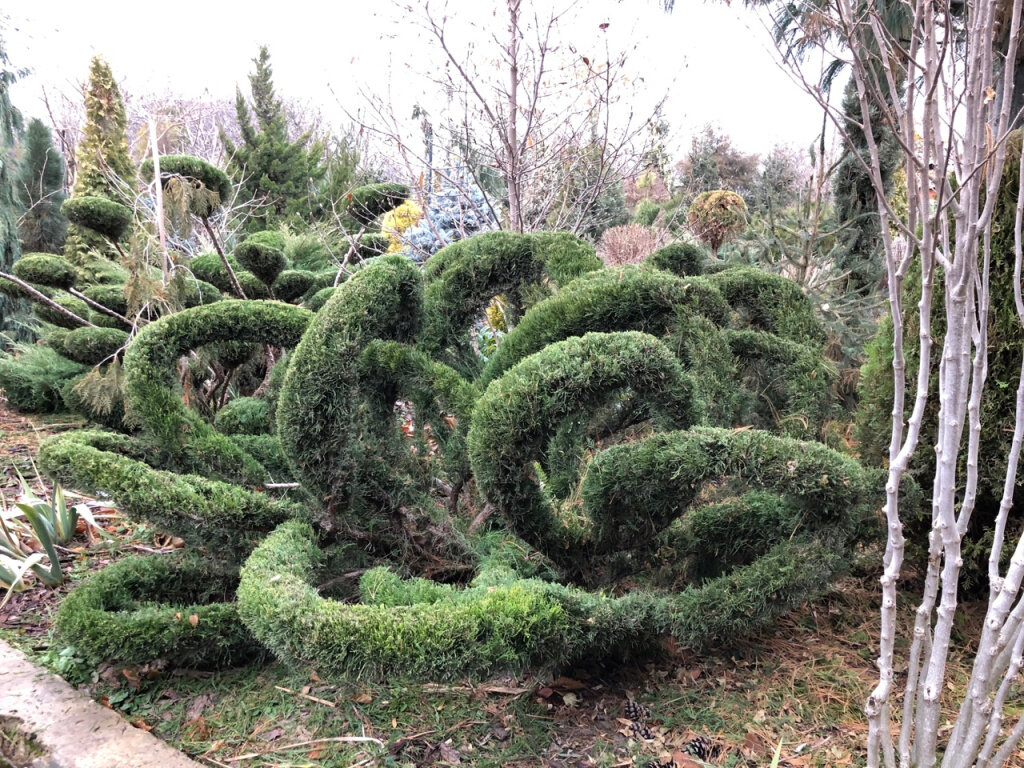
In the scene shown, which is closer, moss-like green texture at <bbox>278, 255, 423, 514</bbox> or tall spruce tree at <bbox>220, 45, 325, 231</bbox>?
moss-like green texture at <bbox>278, 255, 423, 514</bbox>

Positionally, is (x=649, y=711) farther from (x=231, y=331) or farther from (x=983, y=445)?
(x=231, y=331)

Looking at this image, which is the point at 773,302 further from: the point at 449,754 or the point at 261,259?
the point at 261,259

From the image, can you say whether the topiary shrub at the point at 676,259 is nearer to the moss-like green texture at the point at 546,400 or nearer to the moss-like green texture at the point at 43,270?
the moss-like green texture at the point at 546,400

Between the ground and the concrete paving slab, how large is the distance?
0.18ft

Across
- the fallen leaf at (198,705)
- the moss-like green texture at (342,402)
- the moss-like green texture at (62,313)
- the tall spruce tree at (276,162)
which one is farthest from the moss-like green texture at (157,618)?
the tall spruce tree at (276,162)

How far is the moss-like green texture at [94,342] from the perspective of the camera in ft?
13.8

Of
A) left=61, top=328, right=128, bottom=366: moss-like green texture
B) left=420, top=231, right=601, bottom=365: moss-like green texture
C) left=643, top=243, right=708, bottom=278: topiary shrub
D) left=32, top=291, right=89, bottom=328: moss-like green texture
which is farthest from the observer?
left=32, top=291, right=89, bottom=328: moss-like green texture

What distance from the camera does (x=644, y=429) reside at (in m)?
3.32

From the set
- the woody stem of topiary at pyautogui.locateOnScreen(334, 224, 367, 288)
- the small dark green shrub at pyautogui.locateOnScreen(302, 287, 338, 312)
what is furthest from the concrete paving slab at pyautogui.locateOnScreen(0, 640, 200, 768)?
the woody stem of topiary at pyautogui.locateOnScreen(334, 224, 367, 288)

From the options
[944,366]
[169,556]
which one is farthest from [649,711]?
[169,556]

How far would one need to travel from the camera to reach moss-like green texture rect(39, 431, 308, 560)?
2.15m

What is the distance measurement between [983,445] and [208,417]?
3.88 meters

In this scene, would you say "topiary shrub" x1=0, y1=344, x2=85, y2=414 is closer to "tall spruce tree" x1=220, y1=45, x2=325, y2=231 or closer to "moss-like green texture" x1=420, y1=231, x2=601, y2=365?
"moss-like green texture" x1=420, y1=231, x2=601, y2=365

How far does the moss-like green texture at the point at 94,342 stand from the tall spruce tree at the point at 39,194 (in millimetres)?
7657
